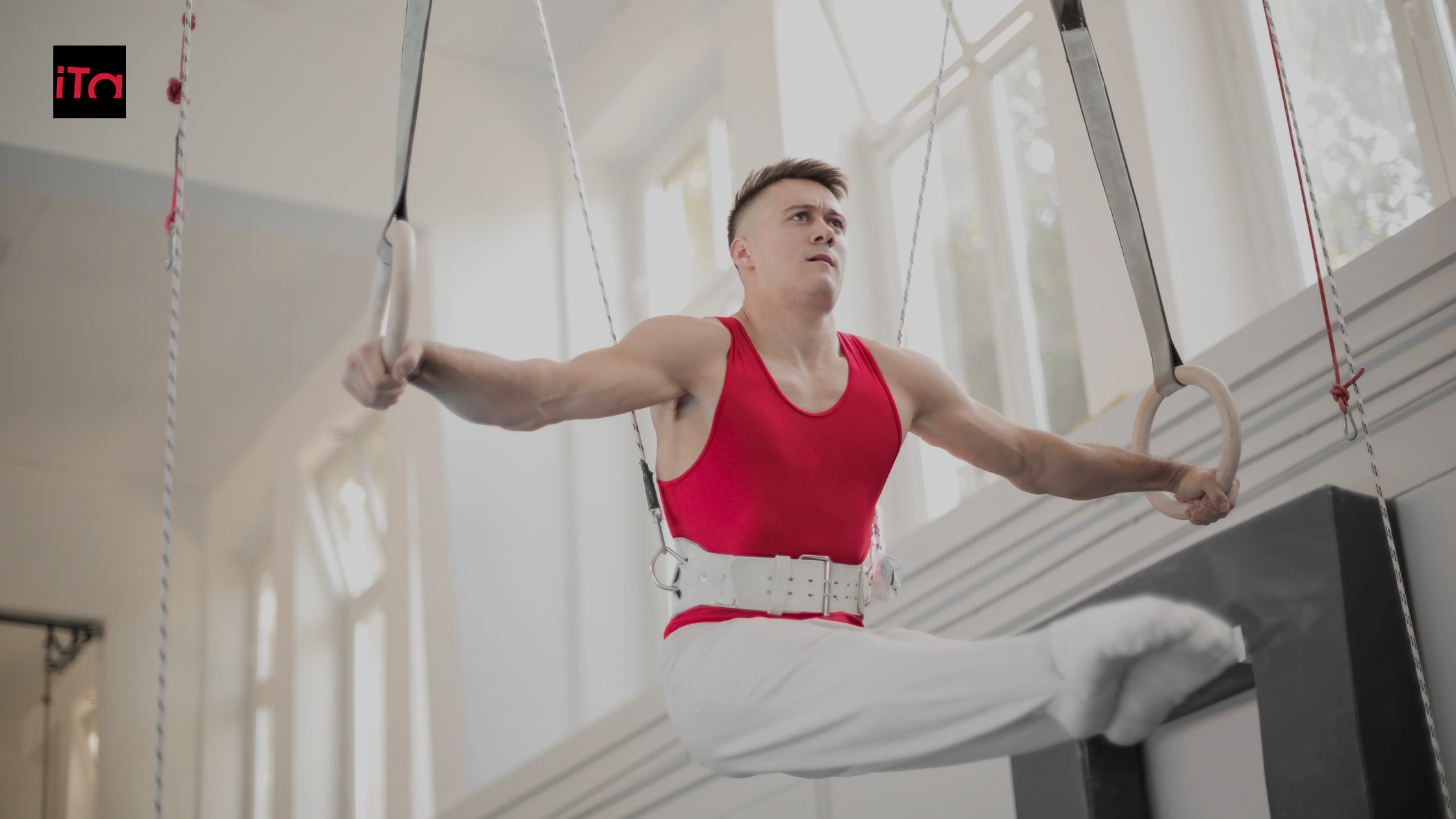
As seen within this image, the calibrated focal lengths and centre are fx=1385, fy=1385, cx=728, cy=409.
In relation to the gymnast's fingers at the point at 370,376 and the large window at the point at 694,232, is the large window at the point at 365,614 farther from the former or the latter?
the gymnast's fingers at the point at 370,376

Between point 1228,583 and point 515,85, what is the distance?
4.85 meters

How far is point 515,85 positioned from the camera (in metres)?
6.64

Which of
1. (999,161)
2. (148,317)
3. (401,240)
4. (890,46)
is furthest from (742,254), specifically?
(148,317)

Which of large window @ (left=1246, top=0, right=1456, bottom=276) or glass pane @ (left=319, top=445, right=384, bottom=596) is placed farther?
glass pane @ (left=319, top=445, right=384, bottom=596)

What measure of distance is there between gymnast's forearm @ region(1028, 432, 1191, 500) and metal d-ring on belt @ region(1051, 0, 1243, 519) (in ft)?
0.52

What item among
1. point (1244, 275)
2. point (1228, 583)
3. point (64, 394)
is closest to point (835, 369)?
point (1228, 583)


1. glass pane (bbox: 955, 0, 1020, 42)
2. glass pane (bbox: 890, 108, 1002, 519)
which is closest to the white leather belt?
glass pane (bbox: 890, 108, 1002, 519)

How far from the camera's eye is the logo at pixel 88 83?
17.4 feet

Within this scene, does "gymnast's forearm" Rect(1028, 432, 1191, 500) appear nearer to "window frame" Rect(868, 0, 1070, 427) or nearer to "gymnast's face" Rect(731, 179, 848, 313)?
"gymnast's face" Rect(731, 179, 848, 313)

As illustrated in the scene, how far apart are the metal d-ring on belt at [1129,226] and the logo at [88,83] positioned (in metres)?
4.30

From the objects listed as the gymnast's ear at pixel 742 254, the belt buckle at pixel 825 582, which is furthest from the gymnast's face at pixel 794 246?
the belt buckle at pixel 825 582

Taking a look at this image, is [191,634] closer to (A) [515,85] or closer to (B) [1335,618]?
(A) [515,85]

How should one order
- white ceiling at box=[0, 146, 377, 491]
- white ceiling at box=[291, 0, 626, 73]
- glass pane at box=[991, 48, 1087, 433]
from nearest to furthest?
glass pane at box=[991, 48, 1087, 433] → white ceiling at box=[291, 0, 626, 73] → white ceiling at box=[0, 146, 377, 491]

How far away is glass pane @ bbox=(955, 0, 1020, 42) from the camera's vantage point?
491cm
